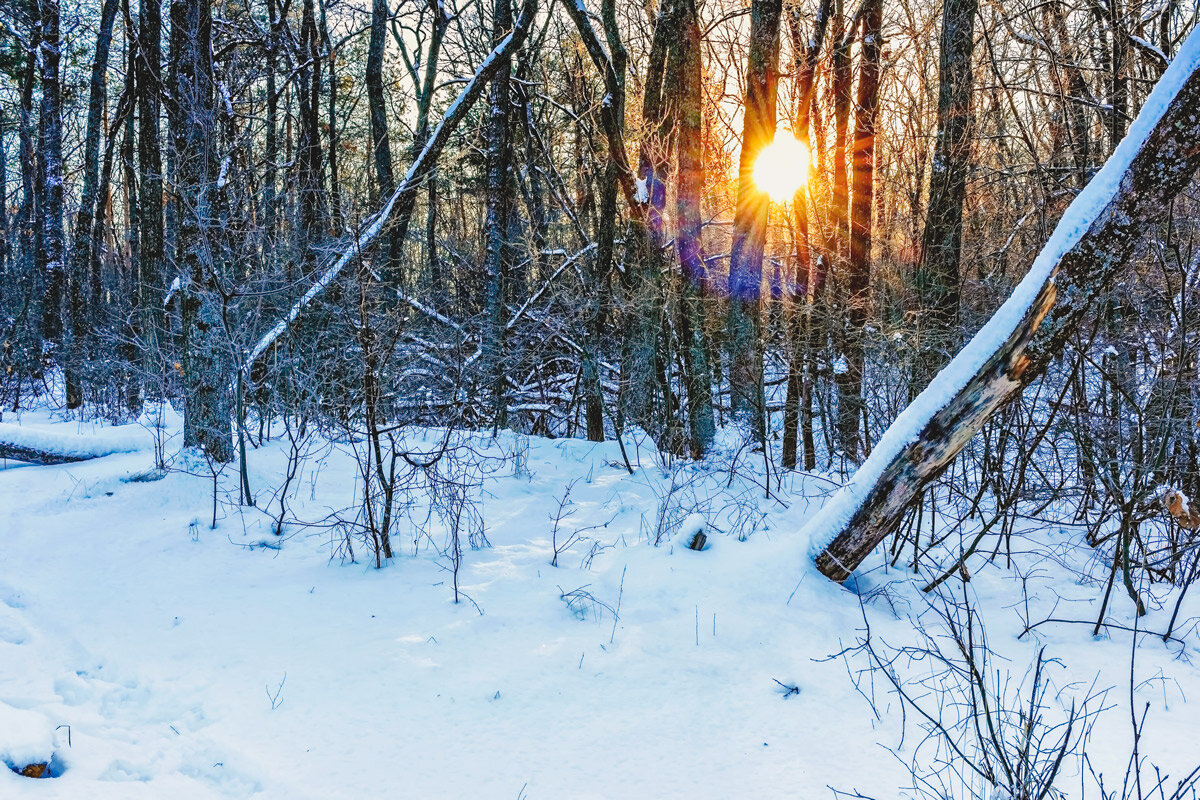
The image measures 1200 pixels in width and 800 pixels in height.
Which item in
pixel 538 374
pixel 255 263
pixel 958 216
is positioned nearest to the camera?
pixel 958 216

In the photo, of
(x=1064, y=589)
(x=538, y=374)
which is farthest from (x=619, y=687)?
(x=538, y=374)

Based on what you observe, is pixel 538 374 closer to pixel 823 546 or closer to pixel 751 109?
pixel 751 109

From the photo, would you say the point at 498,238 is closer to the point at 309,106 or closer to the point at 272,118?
the point at 272,118

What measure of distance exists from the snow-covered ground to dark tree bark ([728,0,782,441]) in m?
2.35

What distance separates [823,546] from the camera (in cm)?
405

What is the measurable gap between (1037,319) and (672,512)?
8.43 feet

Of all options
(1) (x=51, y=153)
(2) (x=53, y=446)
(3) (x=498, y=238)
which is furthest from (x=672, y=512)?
(1) (x=51, y=153)

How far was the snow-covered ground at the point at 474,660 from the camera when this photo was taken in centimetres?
266

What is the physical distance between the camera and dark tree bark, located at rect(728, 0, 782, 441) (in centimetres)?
714

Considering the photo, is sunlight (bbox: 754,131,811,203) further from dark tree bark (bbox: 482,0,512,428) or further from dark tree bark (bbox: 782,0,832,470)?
dark tree bark (bbox: 482,0,512,428)

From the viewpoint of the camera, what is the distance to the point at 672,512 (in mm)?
5070

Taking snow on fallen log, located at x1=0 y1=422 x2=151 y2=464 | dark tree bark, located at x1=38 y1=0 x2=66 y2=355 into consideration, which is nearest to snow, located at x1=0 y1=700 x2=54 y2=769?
snow on fallen log, located at x1=0 y1=422 x2=151 y2=464

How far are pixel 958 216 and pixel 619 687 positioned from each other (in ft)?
23.3

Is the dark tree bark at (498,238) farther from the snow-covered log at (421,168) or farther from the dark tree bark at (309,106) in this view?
the dark tree bark at (309,106)
